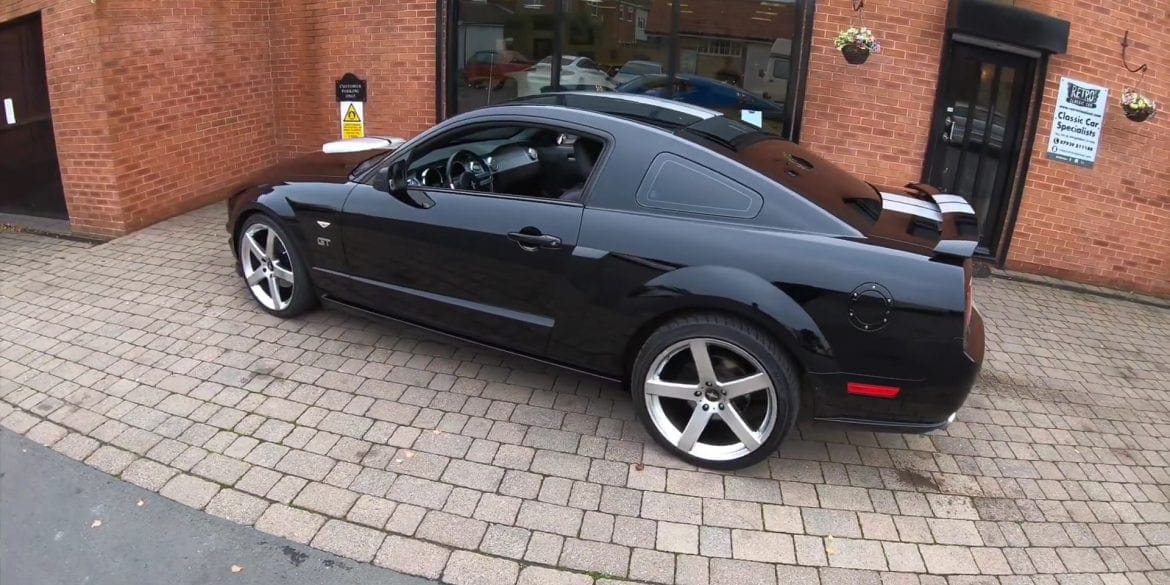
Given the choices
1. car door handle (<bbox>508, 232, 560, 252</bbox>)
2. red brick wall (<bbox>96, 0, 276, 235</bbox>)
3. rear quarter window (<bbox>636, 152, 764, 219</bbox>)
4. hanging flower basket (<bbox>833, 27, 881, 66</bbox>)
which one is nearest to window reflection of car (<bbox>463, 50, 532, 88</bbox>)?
red brick wall (<bbox>96, 0, 276, 235</bbox>)

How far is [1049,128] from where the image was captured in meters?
6.97

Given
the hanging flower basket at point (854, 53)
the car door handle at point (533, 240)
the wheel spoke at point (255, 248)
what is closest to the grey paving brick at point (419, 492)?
the car door handle at point (533, 240)

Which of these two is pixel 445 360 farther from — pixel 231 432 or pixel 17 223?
pixel 17 223

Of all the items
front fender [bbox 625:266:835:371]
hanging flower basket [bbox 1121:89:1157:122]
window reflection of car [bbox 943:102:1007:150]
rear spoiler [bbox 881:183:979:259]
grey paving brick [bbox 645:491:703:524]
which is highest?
hanging flower basket [bbox 1121:89:1157:122]

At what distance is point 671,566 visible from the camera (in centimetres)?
304

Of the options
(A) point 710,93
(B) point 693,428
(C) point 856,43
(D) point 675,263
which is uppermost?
(C) point 856,43

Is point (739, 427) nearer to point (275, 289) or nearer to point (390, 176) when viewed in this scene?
point (390, 176)

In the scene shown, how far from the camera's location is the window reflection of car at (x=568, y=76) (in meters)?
7.60

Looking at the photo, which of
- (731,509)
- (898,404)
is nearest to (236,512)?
(731,509)

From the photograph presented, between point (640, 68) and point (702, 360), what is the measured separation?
15.4 ft

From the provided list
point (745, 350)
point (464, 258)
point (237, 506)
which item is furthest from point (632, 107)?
point (237, 506)

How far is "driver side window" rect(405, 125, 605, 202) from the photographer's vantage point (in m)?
4.34

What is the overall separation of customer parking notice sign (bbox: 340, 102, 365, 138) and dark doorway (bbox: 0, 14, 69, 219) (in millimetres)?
2591

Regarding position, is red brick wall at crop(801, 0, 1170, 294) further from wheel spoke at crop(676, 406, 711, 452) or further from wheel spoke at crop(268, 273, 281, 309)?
wheel spoke at crop(268, 273, 281, 309)
